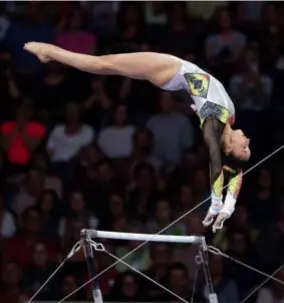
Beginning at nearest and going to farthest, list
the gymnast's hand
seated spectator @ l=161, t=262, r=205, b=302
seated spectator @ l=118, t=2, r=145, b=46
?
the gymnast's hand < seated spectator @ l=161, t=262, r=205, b=302 < seated spectator @ l=118, t=2, r=145, b=46

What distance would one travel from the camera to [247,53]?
10430 millimetres

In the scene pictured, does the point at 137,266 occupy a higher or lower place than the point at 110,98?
lower

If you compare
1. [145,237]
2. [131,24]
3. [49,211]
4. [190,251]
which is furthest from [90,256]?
[131,24]

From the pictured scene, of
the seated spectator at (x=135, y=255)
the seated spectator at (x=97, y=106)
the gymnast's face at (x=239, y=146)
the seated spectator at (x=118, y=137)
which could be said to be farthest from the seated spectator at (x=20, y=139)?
the gymnast's face at (x=239, y=146)

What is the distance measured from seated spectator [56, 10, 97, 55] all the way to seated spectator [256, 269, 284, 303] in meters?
2.15

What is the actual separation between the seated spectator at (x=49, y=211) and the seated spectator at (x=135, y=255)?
1.62 ft

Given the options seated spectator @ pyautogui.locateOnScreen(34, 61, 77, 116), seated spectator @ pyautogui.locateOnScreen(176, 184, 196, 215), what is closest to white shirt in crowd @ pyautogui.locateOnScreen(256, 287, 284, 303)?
seated spectator @ pyautogui.locateOnScreen(176, 184, 196, 215)

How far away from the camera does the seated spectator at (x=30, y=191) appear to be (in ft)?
33.6

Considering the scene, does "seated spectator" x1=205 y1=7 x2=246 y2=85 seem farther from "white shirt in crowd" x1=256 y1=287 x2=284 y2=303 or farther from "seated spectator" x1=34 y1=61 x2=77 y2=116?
"white shirt in crowd" x1=256 y1=287 x2=284 y2=303

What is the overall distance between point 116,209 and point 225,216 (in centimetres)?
246

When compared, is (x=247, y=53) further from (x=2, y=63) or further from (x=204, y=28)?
(x=2, y=63)

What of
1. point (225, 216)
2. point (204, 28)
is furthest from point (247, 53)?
point (225, 216)

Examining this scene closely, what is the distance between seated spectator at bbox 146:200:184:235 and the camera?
32.3 feet

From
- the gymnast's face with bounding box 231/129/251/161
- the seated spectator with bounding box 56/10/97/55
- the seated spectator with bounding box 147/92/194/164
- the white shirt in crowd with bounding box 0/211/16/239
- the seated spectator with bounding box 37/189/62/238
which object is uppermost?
the seated spectator with bounding box 56/10/97/55
